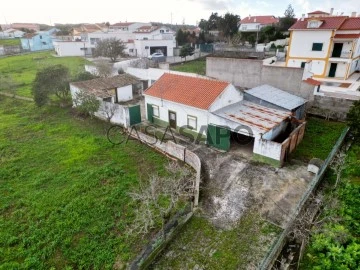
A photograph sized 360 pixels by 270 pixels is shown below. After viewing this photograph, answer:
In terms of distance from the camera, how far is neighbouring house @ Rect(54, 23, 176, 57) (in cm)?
5297

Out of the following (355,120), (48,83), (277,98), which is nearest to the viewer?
(355,120)

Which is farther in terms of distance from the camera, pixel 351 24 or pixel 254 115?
pixel 351 24

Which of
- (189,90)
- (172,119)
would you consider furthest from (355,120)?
(172,119)

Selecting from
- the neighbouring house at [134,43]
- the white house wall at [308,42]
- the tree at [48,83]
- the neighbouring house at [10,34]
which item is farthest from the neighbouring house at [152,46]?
the neighbouring house at [10,34]

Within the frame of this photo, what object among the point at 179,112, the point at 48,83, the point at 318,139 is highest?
the point at 48,83

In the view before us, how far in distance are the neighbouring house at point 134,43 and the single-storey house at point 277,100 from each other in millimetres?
36169

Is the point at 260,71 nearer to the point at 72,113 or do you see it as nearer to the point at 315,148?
the point at 315,148

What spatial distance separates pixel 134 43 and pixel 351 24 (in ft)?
127

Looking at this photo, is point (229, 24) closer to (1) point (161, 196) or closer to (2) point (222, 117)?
(2) point (222, 117)

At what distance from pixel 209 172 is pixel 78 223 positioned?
7596 mm

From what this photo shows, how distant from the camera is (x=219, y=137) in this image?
1770cm

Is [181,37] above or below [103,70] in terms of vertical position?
above

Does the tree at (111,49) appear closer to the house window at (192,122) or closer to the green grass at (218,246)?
the house window at (192,122)

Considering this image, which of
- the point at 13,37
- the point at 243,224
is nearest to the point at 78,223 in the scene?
the point at 243,224
